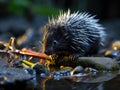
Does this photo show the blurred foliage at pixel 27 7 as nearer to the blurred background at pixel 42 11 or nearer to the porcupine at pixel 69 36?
the blurred background at pixel 42 11

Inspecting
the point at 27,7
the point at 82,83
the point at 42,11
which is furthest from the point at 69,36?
the point at 27,7

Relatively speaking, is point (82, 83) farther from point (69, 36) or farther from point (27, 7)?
point (27, 7)

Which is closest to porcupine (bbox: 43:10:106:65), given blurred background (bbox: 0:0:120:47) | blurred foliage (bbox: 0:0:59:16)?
blurred background (bbox: 0:0:120:47)

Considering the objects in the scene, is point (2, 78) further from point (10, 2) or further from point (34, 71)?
point (10, 2)

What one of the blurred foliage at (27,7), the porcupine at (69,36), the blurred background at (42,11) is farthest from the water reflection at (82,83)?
the blurred foliage at (27,7)

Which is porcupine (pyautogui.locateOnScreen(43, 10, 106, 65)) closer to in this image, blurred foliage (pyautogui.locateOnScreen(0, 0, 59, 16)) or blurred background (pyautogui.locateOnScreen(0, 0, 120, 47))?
blurred background (pyautogui.locateOnScreen(0, 0, 120, 47))
